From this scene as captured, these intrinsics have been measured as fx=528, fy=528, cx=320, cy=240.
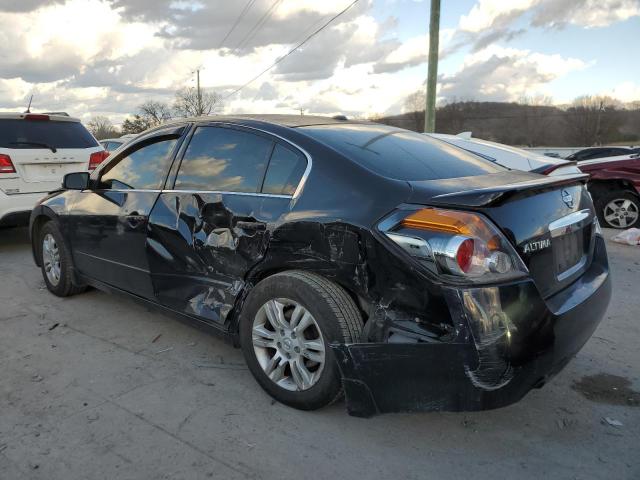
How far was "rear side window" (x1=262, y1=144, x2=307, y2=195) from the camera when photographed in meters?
2.87

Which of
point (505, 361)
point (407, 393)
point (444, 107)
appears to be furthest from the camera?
point (444, 107)

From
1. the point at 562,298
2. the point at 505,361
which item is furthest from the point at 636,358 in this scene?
the point at 505,361

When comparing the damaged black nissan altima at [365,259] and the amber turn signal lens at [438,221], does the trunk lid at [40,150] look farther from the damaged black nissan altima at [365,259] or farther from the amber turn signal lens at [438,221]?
the amber turn signal lens at [438,221]

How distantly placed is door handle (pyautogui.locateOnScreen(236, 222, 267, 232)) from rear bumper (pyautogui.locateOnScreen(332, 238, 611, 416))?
2.64 feet

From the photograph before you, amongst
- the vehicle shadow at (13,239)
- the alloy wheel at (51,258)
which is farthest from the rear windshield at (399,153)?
the vehicle shadow at (13,239)

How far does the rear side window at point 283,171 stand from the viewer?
2869mm

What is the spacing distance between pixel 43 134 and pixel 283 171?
17.5 ft

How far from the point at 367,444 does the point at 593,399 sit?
54.7 inches

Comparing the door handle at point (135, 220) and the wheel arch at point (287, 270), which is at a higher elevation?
the door handle at point (135, 220)

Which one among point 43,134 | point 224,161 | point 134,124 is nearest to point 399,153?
point 224,161

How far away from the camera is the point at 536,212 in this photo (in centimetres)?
251

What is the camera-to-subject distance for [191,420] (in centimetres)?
282

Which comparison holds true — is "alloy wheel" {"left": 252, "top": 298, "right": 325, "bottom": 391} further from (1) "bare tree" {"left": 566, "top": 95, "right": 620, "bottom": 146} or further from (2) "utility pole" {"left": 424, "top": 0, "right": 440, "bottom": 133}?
(1) "bare tree" {"left": 566, "top": 95, "right": 620, "bottom": 146}

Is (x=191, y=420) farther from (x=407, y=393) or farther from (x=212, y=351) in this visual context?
(x=407, y=393)
